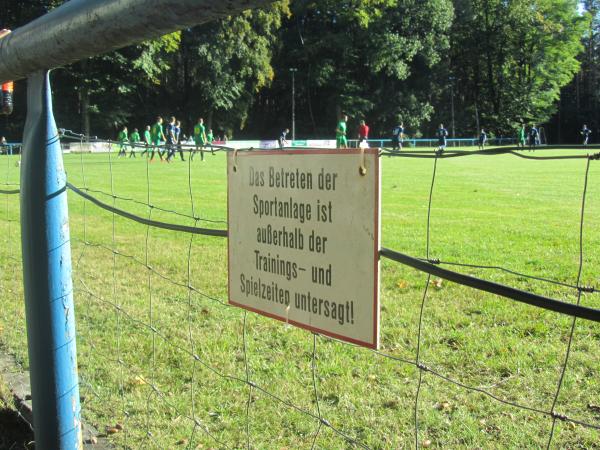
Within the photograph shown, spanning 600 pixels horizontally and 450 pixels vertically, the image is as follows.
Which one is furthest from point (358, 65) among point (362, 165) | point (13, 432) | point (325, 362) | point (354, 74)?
point (362, 165)

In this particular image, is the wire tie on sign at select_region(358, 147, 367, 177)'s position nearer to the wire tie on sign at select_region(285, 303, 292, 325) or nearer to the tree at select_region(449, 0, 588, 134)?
the wire tie on sign at select_region(285, 303, 292, 325)

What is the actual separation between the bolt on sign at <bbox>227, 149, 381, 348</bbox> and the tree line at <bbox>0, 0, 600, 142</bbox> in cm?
4495

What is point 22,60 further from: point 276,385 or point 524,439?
point 524,439

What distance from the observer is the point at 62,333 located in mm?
2674

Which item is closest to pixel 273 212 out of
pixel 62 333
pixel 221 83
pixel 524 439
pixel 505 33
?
pixel 62 333

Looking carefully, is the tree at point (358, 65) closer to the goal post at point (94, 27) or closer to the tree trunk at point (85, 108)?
the tree trunk at point (85, 108)

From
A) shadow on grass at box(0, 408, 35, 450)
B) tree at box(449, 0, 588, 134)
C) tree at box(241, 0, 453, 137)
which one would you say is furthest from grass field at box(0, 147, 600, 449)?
tree at box(449, 0, 588, 134)

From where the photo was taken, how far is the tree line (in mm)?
50656

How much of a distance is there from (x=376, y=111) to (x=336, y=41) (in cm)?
821

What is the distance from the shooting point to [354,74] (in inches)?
2516

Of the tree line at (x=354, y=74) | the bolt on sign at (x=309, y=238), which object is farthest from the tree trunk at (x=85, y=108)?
the bolt on sign at (x=309, y=238)

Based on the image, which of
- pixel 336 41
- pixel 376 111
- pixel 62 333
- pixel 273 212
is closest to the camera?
pixel 273 212

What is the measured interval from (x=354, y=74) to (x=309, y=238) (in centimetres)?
6374

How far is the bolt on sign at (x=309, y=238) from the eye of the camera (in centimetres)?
186
